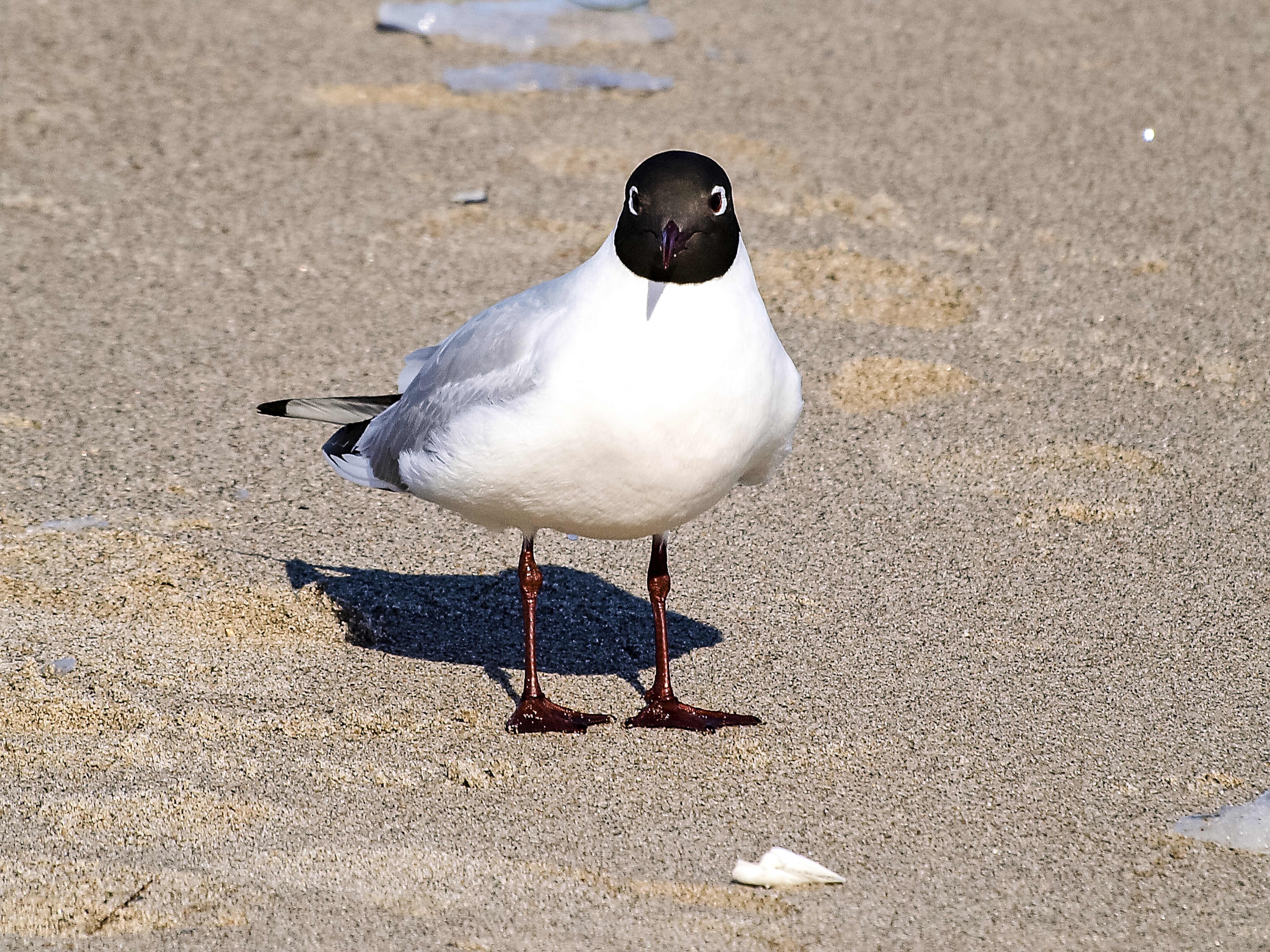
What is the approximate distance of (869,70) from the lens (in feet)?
29.5

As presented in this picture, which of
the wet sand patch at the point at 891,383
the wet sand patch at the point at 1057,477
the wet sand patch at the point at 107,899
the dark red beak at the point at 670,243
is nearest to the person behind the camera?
the wet sand patch at the point at 107,899

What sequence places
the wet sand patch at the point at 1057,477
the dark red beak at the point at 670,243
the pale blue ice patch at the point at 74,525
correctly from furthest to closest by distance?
1. the wet sand patch at the point at 1057,477
2. the pale blue ice patch at the point at 74,525
3. the dark red beak at the point at 670,243

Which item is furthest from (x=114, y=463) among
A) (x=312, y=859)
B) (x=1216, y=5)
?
(x=1216, y=5)

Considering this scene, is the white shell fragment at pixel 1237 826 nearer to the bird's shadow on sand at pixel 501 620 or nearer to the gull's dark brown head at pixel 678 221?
the bird's shadow on sand at pixel 501 620

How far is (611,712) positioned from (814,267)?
323 centimetres

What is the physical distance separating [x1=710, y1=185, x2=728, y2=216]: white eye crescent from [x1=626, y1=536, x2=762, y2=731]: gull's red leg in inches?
41.3

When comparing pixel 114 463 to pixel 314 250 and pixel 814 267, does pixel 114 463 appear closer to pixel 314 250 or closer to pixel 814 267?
pixel 314 250

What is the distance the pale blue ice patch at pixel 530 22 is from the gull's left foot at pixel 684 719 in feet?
19.4

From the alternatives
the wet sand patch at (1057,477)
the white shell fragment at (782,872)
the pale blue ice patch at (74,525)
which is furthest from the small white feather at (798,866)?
the pale blue ice patch at (74,525)

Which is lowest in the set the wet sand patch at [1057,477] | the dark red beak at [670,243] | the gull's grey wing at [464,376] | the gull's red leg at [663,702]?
the gull's red leg at [663,702]

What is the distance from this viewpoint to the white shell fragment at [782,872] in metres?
3.30

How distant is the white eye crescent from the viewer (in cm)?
352

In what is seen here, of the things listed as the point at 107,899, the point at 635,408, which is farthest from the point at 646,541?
the point at 107,899

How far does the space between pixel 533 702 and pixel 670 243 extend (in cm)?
130
